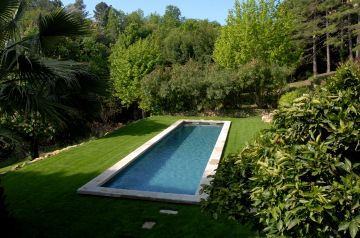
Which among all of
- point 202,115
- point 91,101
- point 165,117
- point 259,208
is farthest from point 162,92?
point 259,208

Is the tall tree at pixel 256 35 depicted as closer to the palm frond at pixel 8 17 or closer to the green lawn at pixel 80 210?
the green lawn at pixel 80 210

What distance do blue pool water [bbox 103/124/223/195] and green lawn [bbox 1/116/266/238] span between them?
94 cm

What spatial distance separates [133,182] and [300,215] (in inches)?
324

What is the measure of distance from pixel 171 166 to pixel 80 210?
5158 mm

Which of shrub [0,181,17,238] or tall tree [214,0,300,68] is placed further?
tall tree [214,0,300,68]

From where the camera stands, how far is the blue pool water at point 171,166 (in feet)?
32.7

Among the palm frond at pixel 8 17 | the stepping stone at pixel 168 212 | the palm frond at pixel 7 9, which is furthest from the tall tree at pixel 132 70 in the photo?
the palm frond at pixel 7 9

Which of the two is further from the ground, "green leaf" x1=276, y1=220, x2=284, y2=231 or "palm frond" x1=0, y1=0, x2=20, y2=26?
"palm frond" x1=0, y1=0, x2=20, y2=26

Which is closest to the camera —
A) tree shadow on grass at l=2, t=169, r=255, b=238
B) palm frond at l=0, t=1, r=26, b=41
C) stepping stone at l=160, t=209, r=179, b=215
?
palm frond at l=0, t=1, r=26, b=41

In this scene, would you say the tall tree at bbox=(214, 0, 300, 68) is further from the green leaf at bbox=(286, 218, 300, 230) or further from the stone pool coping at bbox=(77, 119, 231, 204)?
the green leaf at bbox=(286, 218, 300, 230)

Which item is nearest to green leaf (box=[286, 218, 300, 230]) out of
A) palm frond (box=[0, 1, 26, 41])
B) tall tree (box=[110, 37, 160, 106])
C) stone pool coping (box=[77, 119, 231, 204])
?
stone pool coping (box=[77, 119, 231, 204])

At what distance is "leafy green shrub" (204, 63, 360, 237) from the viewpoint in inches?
91.7

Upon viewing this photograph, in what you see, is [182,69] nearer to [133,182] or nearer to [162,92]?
[162,92]

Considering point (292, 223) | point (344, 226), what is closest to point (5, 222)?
point (292, 223)
